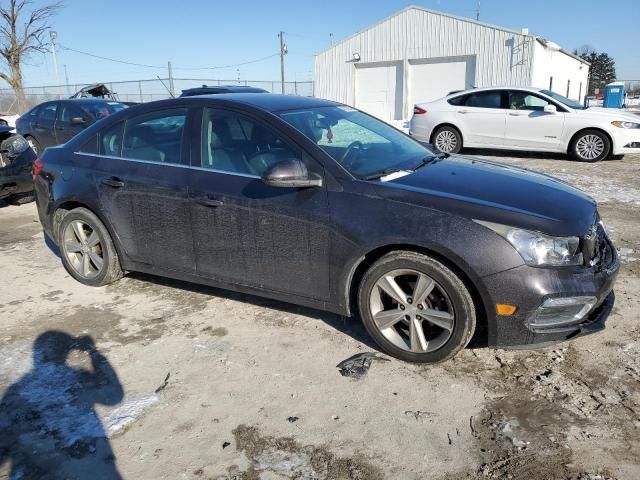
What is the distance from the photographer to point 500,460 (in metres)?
2.38

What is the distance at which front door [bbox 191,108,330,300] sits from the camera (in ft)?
10.8

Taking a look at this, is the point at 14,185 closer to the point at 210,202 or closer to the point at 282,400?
the point at 210,202

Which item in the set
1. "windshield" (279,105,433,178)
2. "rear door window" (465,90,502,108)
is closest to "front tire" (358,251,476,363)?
"windshield" (279,105,433,178)

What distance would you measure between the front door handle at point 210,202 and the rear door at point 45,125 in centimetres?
974

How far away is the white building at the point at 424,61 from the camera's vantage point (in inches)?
822

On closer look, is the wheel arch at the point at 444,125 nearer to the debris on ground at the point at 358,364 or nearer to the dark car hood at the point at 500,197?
the dark car hood at the point at 500,197

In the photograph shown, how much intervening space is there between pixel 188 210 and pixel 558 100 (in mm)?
9558

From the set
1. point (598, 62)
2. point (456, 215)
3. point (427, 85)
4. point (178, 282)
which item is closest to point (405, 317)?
point (456, 215)

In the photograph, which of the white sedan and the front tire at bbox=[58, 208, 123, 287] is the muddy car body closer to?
the front tire at bbox=[58, 208, 123, 287]

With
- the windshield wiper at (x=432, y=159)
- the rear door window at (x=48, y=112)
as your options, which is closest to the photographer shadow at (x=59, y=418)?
the windshield wiper at (x=432, y=159)

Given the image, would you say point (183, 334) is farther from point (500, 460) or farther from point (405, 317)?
point (500, 460)

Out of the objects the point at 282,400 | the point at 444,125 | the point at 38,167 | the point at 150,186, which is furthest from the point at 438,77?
the point at 282,400

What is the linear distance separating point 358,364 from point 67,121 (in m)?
10.8

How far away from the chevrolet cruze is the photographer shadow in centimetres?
102
